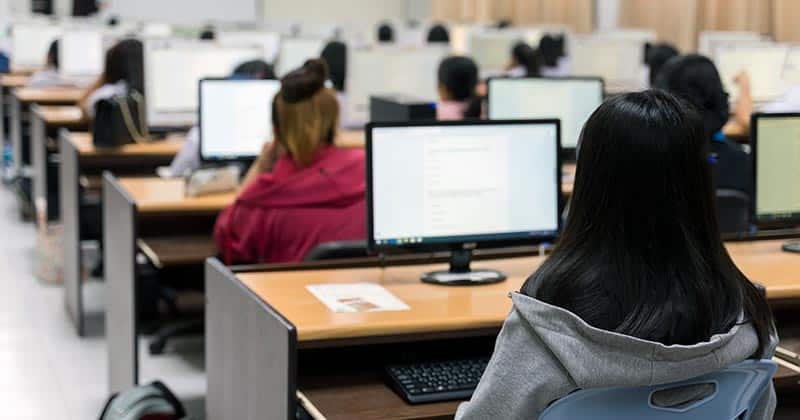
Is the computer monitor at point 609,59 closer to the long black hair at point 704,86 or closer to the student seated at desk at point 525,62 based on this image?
the student seated at desk at point 525,62

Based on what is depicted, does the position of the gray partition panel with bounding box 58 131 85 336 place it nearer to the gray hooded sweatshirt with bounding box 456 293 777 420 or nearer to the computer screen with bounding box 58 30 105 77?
the computer screen with bounding box 58 30 105 77

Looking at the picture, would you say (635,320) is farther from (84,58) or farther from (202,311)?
(84,58)

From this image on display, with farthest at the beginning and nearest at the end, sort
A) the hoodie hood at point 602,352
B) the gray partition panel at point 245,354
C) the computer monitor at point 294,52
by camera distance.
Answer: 1. the computer monitor at point 294,52
2. the gray partition panel at point 245,354
3. the hoodie hood at point 602,352

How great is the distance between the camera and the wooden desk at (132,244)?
388 centimetres

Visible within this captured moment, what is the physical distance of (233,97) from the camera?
15.8ft


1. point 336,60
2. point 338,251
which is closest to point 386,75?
point 336,60

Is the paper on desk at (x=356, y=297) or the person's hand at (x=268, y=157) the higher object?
the person's hand at (x=268, y=157)

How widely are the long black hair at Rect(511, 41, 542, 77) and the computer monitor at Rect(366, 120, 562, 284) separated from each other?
4.34m

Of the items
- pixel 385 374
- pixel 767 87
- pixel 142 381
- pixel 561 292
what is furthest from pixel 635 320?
pixel 767 87

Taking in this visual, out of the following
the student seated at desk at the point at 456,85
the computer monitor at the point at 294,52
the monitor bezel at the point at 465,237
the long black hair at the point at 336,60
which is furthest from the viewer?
the computer monitor at the point at 294,52

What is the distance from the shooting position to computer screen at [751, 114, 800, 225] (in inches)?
130

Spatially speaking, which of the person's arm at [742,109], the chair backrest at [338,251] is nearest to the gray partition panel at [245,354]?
the chair backrest at [338,251]

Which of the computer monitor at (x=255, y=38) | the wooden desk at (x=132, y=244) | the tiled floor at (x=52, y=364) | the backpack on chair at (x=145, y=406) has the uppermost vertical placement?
the computer monitor at (x=255, y=38)

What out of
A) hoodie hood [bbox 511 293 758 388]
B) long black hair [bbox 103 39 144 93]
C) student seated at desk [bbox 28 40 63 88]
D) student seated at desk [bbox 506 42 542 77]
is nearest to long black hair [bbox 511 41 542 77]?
student seated at desk [bbox 506 42 542 77]
